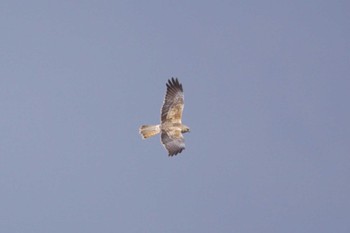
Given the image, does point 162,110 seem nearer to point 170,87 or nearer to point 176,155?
point 170,87

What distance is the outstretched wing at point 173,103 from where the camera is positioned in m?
31.4

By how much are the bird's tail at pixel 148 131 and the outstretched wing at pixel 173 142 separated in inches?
13.6

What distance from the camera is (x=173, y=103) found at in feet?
104

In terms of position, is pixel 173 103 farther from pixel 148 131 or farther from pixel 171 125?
pixel 148 131

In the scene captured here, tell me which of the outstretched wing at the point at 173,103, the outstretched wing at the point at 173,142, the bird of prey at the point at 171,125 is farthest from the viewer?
the outstretched wing at the point at 173,103

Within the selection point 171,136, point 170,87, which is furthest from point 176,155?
point 170,87

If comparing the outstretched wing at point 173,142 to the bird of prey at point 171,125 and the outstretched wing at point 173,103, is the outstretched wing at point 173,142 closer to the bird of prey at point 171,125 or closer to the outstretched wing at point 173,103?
the bird of prey at point 171,125

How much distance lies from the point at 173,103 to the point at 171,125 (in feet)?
3.74

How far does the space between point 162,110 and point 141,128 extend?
67.7 inches

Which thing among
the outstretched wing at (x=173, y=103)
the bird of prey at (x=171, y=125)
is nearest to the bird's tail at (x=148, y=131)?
the bird of prey at (x=171, y=125)

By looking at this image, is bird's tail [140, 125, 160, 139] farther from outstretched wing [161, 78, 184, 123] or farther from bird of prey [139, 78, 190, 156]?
outstretched wing [161, 78, 184, 123]

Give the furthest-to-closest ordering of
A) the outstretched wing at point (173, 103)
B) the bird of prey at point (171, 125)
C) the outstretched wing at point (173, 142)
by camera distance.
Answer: the outstretched wing at point (173, 103)
the bird of prey at point (171, 125)
the outstretched wing at point (173, 142)

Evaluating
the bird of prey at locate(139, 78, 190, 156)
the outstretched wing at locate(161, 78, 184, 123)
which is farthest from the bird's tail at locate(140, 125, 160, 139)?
the outstretched wing at locate(161, 78, 184, 123)

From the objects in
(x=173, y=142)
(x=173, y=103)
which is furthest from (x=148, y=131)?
(x=173, y=103)
